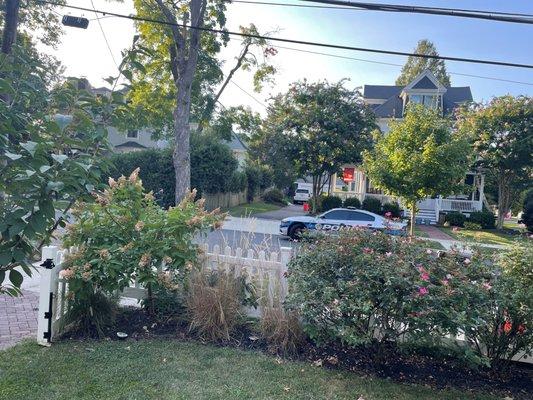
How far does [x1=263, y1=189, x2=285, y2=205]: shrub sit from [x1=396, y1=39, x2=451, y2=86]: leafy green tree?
55.1ft

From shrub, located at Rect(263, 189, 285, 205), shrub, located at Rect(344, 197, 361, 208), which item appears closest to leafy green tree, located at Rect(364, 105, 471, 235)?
shrub, located at Rect(344, 197, 361, 208)

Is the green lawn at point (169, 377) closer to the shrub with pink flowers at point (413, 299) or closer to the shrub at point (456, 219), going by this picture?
the shrub with pink flowers at point (413, 299)

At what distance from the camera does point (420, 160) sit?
675 inches

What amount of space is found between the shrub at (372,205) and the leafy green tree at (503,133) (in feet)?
20.8

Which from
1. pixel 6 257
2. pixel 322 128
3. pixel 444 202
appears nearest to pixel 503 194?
pixel 444 202

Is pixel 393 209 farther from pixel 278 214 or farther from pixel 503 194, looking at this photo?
pixel 278 214

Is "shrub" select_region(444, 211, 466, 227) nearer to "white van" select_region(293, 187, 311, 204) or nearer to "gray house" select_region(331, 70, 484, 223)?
"gray house" select_region(331, 70, 484, 223)

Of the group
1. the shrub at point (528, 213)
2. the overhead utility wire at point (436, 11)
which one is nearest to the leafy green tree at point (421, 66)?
the shrub at point (528, 213)

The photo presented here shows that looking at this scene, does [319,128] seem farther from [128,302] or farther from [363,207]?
[128,302]

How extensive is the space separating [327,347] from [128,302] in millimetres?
2834

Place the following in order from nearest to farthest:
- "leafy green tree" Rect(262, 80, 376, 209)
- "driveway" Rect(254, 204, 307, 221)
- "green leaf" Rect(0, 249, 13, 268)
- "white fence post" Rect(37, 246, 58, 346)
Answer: "green leaf" Rect(0, 249, 13, 268) → "white fence post" Rect(37, 246, 58, 346) → "leafy green tree" Rect(262, 80, 376, 209) → "driveway" Rect(254, 204, 307, 221)

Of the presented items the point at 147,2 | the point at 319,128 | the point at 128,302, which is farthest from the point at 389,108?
the point at 128,302

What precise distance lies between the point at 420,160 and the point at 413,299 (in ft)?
47.7

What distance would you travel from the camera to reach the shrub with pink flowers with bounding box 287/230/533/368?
367 cm
